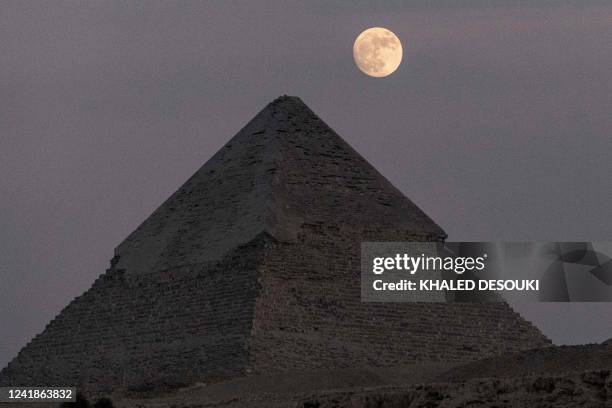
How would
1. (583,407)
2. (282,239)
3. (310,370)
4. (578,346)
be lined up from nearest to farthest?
(583,407)
(578,346)
(310,370)
(282,239)

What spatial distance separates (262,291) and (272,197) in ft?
16.5

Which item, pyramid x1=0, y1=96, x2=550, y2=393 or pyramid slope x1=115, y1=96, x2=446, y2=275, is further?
pyramid slope x1=115, y1=96, x2=446, y2=275

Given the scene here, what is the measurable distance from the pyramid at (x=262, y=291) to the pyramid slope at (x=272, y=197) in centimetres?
7

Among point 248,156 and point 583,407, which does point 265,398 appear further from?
point 248,156

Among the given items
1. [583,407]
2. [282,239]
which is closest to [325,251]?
[282,239]

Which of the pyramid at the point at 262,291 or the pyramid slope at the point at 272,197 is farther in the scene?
the pyramid slope at the point at 272,197

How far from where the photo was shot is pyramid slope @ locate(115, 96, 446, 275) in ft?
262

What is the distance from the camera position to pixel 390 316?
260 feet

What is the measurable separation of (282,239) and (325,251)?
2.18m

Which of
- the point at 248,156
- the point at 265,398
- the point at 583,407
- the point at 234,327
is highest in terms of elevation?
the point at 248,156

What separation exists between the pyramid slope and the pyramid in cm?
7

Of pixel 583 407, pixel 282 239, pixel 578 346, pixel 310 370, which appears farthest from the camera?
pixel 282 239

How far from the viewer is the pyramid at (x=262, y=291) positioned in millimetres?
75188

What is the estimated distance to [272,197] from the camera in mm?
79688
